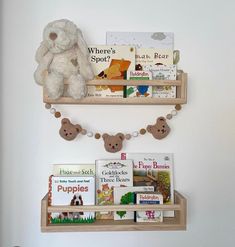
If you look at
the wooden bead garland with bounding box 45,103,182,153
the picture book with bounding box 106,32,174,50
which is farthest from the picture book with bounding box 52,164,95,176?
the picture book with bounding box 106,32,174,50

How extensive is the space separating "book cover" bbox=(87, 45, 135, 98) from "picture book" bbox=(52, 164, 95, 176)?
27cm

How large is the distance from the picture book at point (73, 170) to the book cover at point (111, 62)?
27cm

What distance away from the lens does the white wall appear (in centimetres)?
104

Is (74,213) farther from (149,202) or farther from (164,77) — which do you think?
(164,77)

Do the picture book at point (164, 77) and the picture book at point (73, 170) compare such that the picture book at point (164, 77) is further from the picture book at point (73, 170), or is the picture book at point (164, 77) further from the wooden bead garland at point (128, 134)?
the picture book at point (73, 170)

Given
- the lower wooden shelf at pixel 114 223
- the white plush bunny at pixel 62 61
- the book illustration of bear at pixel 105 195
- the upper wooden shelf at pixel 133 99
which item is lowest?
the lower wooden shelf at pixel 114 223

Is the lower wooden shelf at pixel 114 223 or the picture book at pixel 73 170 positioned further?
the picture book at pixel 73 170

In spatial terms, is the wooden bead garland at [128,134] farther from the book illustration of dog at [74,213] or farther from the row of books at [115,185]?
the book illustration of dog at [74,213]

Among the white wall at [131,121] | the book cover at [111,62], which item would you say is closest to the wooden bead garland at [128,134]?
the white wall at [131,121]

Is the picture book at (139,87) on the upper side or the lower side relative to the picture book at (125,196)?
upper

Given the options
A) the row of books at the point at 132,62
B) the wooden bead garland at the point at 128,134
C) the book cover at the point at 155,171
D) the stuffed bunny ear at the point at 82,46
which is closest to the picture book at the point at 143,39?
the row of books at the point at 132,62

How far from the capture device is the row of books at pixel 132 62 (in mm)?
1013

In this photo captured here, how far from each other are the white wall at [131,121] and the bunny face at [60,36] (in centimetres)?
10

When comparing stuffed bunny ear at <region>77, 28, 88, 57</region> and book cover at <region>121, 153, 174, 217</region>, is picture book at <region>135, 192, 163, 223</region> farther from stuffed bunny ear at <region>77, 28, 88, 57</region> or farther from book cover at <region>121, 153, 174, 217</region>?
stuffed bunny ear at <region>77, 28, 88, 57</region>
